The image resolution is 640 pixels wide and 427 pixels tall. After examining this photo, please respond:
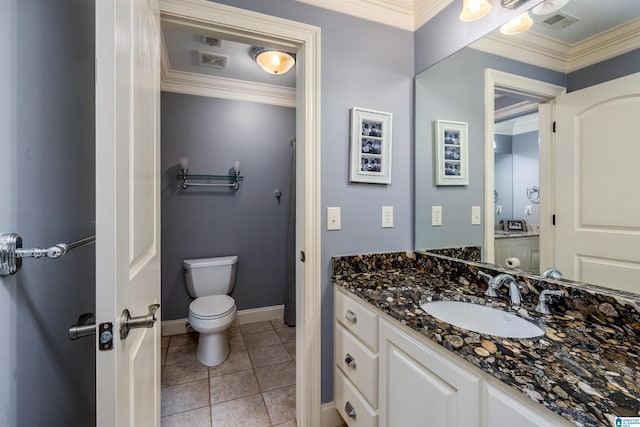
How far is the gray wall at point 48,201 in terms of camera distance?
2.02 feet

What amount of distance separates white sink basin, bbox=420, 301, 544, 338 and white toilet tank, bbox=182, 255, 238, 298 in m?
1.92

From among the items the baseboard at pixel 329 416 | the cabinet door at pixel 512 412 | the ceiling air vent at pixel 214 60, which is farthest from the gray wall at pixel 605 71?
the ceiling air vent at pixel 214 60

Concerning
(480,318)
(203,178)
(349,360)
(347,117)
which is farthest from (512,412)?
(203,178)

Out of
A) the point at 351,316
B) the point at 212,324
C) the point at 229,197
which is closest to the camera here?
the point at 351,316

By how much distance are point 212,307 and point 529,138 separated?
2236 millimetres

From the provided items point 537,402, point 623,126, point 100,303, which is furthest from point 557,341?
point 100,303

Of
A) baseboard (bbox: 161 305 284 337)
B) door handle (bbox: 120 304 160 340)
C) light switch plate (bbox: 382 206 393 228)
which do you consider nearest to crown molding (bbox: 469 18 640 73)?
light switch plate (bbox: 382 206 393 228)

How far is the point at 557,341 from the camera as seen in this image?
0.74 meters

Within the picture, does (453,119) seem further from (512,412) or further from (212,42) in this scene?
(212,42)

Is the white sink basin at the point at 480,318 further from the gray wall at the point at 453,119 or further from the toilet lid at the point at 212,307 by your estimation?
the toilet lid at the point at 212,307

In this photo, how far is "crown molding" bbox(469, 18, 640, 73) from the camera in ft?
2.85

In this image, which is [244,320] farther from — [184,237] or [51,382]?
[51,382]

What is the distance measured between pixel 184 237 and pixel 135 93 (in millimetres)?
2023

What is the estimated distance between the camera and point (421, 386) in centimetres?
86
